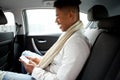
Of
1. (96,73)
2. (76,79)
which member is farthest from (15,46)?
(96,73)

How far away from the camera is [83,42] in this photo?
1731 millimetres

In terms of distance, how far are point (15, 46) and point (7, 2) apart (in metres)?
0.66

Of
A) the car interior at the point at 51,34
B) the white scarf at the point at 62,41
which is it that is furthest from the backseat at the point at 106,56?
the white scarf at the point at 62,41

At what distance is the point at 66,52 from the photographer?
171cm

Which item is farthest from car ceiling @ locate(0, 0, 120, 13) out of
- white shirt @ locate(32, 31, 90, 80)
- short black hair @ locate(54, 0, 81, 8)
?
white shirt @ locate(32, 31, 90, 80)

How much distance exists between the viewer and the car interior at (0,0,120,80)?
1471mm

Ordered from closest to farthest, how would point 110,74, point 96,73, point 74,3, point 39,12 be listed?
point 110,74
point 96,73
point 74,3
point 39,12

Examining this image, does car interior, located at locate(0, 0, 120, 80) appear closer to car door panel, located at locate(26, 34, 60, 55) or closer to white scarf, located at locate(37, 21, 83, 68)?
car door panel, located at locate(26, 34, 60, 55)

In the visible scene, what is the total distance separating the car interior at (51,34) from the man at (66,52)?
81 mm

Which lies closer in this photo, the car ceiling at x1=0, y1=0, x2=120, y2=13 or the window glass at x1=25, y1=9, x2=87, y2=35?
the car ceiling at x1=0, y1=0, x2=120, y2=13

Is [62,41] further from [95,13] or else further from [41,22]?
[41,22]

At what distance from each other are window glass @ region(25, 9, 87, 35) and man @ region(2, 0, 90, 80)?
6.14 ft

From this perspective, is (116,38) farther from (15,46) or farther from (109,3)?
(15,46)

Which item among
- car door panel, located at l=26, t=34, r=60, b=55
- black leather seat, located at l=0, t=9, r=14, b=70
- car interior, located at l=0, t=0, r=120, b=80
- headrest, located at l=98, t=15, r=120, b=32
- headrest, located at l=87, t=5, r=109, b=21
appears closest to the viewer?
car interior, located at l=0, t=0, r=120, b=80
